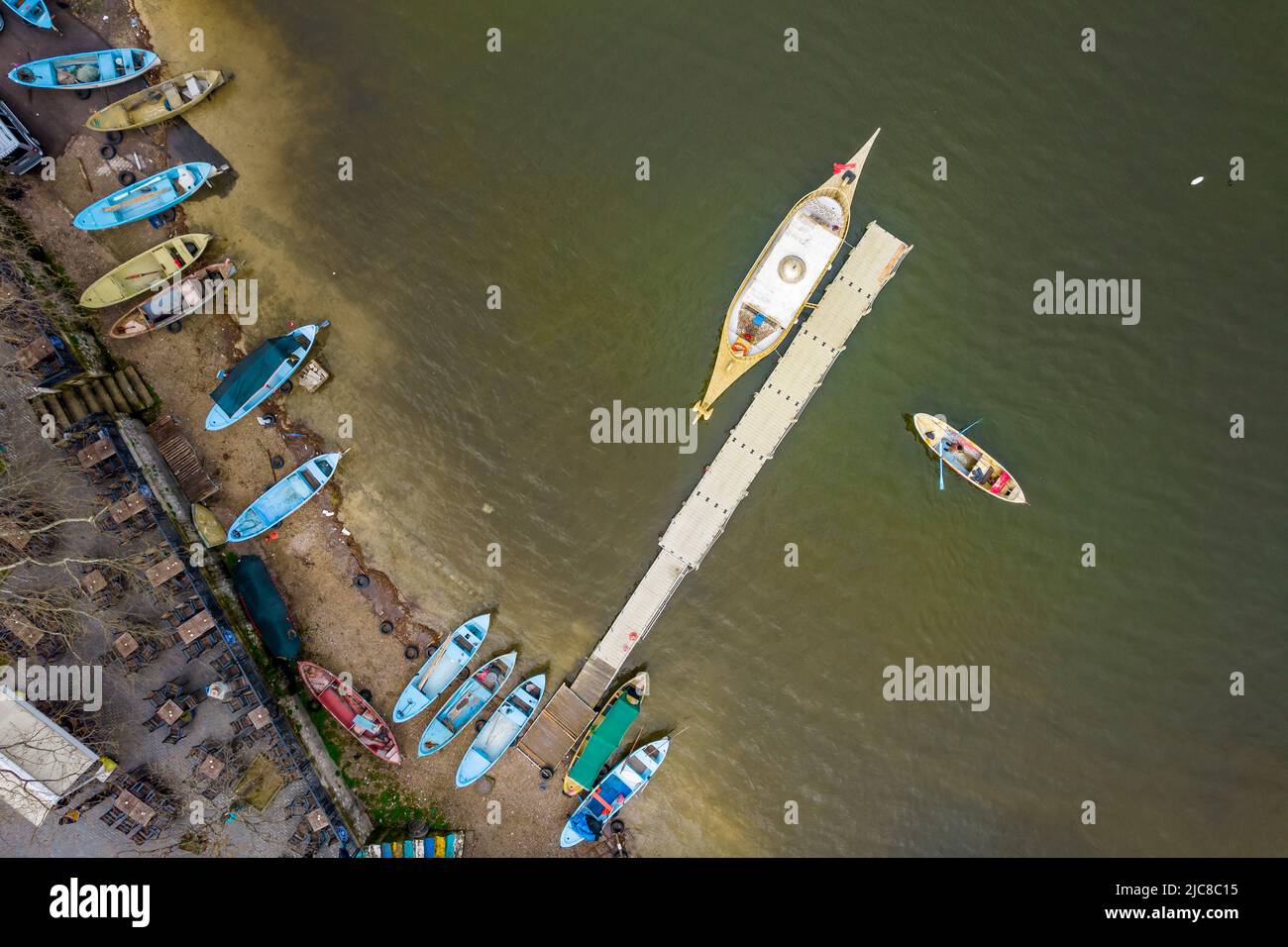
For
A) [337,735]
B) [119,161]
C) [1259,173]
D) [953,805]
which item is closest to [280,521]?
[337,735]

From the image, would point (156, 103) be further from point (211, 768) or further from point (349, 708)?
point (211, 768)

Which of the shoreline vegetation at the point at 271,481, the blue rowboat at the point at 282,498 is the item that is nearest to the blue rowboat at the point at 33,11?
the shoreline vegetation at the point at 271,481

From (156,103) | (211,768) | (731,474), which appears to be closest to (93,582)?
(211,768)

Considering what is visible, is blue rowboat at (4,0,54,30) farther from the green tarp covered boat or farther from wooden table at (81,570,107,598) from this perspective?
the green tarp covered boat

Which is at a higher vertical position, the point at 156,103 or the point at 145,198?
the point at 156,103

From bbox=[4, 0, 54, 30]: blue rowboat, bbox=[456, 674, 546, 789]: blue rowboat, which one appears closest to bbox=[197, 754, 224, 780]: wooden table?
bbox=[456, 674, 546, 789]: blue rowboat

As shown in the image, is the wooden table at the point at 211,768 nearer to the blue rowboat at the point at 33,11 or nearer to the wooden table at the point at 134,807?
the wooden table at the point at 134,807
